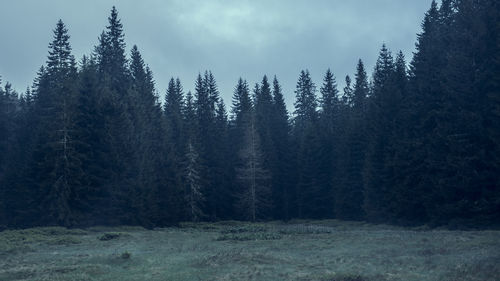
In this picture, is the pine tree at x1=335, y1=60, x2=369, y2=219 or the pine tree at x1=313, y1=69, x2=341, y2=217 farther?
the pine tree at x1=313, y1=69, x2=341, y2=217

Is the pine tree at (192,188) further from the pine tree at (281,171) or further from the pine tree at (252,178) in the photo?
the pine tree at (281,171)

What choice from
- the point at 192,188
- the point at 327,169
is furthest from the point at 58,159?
the point at 327,169


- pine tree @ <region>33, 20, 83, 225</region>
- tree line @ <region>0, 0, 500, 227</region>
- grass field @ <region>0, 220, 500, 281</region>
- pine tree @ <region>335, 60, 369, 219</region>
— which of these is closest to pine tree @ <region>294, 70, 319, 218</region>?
tree line @ <region>0, 0, 500, 227</region>

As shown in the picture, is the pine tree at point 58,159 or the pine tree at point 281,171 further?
the pine tree at point 281,171

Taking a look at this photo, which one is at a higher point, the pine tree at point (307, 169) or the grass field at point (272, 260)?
the pine tree at point (307, 169)

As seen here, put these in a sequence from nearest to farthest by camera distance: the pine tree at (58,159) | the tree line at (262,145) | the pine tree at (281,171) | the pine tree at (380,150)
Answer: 1. the tree line at (262,145)
2. the pine tree at (58,159)
3. the pine tree at (380,150)
4. the pine tree at (281,171)

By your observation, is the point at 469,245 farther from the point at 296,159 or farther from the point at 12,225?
the point at 296,159

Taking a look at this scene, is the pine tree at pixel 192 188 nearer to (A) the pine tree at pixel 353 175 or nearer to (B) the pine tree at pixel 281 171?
(B) the pine tree at pixel 281 171

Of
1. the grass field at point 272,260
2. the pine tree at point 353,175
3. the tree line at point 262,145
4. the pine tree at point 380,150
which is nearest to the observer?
the grass field at point 272,260

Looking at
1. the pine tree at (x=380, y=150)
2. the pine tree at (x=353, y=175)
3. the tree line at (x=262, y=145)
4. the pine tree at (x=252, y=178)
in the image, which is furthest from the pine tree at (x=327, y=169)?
the pine tree at (x=380, y=150)

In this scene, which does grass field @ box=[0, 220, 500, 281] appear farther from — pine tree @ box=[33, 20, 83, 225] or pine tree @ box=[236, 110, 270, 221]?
pine tree @ box=[236, 110, 270, 221]

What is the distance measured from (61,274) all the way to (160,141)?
43781 mm

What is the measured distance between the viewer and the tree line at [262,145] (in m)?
35.8

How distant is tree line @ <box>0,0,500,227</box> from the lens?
117 ft
